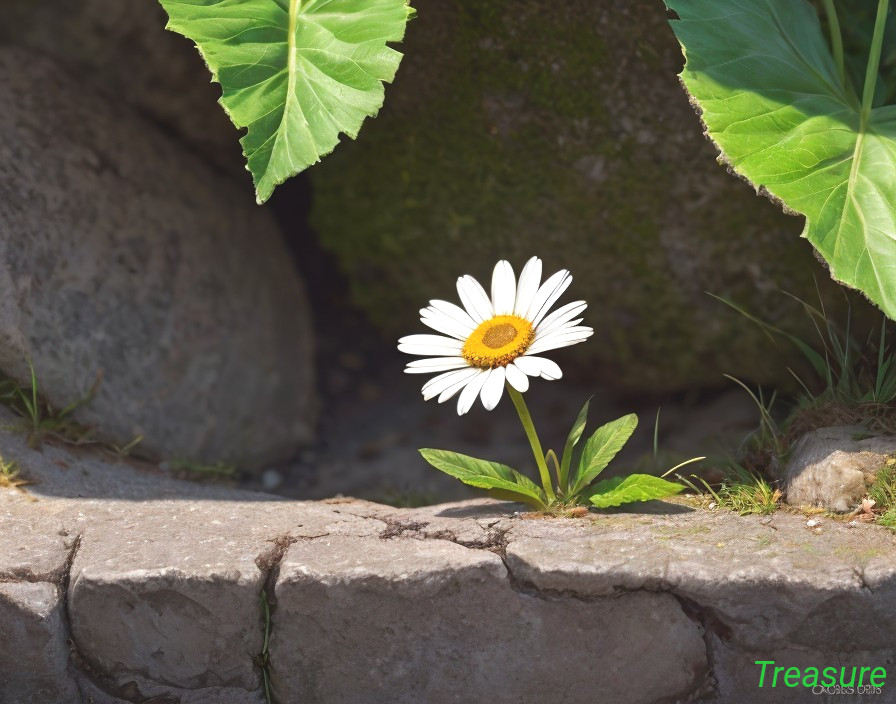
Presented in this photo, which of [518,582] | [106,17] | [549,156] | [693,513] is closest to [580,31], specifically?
[549,156]

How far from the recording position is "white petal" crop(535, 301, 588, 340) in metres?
1.78

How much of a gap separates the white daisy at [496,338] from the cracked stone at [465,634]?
32 centimetres

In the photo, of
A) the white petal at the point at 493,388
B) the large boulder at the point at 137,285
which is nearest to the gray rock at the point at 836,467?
the white petal at the point at 493,388

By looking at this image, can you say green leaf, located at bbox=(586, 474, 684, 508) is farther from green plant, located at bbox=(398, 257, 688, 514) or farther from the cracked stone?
the cracked stone

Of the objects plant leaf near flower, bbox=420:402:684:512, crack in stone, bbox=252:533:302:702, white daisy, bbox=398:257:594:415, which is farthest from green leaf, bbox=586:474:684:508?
crack in stone, bbox=252:533:302:702

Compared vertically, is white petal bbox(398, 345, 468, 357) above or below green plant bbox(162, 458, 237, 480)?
above

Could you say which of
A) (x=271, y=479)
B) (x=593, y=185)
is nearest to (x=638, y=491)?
(x=593, y=185)

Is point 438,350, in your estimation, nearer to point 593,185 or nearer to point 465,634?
point 465,634

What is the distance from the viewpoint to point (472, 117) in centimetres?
250

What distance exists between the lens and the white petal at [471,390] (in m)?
1.68

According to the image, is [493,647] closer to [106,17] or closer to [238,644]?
[238,644]

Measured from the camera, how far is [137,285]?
99.2 inches

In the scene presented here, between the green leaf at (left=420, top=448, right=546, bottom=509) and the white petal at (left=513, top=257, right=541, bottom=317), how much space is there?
0.32m

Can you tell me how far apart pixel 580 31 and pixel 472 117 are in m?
0.38
